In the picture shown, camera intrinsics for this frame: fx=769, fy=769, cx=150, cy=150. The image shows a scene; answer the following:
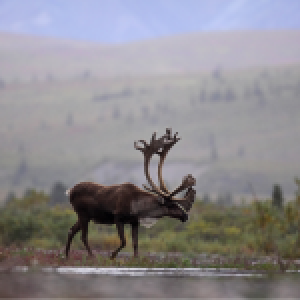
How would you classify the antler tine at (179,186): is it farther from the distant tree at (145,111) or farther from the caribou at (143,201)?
the distant tree at (145,111)

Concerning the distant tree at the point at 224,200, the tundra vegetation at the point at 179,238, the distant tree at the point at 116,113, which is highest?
the distant tree at the point at 116,113

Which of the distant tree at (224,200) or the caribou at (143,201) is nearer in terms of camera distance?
the caribou at (143,201)

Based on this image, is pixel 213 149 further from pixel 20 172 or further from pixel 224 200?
pixel 224 200

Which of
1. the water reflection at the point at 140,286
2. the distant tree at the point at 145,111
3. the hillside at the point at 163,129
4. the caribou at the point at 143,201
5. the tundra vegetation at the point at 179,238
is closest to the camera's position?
the water reflection at the point at 140,286

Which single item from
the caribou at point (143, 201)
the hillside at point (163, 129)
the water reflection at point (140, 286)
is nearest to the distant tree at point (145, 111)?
the hillside at point (163, 129)

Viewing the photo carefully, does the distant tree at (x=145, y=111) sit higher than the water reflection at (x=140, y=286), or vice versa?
the distant tree at (x=145, y=111)

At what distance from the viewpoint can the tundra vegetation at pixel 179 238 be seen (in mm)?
20422

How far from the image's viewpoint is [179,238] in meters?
28.4

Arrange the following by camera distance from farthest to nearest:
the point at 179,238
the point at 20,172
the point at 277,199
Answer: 1. the point at 20,172
2. the point at 277,199
3. the point at 179,238

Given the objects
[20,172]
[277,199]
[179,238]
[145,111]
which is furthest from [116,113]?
[179,238]

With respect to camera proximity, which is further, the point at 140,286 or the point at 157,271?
the point at 157,271

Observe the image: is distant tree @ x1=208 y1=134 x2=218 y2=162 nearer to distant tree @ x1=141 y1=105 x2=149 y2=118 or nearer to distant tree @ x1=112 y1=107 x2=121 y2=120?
distant tree @ x1=141 y1=105 x2=149 y2=118

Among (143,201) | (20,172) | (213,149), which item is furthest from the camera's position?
(213,149)

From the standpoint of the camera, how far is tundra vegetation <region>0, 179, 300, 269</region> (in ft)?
67.0
